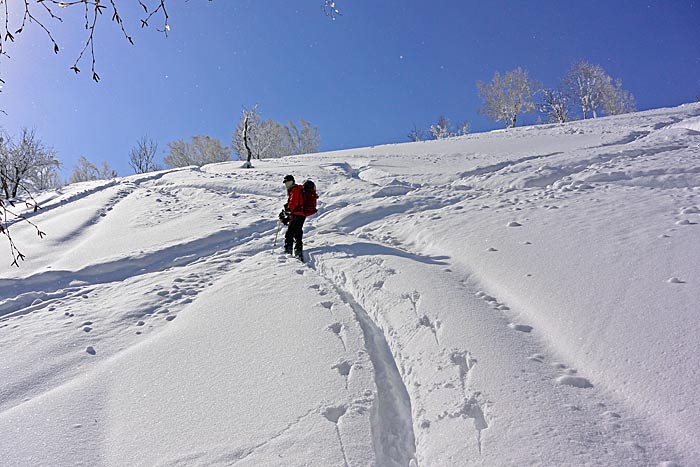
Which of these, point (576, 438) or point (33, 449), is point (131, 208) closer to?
point (33, 449)

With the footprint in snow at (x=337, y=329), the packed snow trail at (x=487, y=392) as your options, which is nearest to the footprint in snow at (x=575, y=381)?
the packed snow trail at (x=487, y=392)

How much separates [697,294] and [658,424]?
1.65 meters

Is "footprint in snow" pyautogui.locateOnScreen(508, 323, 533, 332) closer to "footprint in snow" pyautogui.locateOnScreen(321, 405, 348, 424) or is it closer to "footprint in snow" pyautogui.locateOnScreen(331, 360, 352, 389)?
"footprint in snow" pyautogui.locateOnScreen(331, 360, 352, 389)

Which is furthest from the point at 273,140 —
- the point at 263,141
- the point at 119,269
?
the point at 119,269

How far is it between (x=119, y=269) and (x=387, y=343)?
5.43 meters

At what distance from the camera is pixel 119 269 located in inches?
262

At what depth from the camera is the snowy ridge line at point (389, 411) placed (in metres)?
2.32

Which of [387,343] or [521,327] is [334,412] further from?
[521,327]

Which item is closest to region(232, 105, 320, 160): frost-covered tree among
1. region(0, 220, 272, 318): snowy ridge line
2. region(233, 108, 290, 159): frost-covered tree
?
region(233, 108, 290, 159): frost-covered tree

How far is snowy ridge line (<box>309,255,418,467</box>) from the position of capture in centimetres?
232

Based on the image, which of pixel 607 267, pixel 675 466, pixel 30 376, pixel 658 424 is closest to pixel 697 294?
pixel 607 267

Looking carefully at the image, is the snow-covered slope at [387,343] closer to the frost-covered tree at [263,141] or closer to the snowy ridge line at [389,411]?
the snowy ridge line at [389,411]

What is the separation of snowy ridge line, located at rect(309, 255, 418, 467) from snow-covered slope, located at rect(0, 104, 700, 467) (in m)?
0.01

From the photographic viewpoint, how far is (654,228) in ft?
15.7
